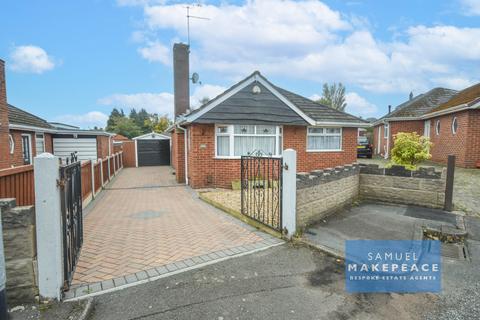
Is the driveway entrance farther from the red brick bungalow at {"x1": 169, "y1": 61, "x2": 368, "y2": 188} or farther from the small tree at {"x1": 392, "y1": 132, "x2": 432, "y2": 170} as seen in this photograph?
the small tree at {"x1": 392, "y1": 132, "x2": 432, "y2": 170}

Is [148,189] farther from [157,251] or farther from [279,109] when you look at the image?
[157,251]

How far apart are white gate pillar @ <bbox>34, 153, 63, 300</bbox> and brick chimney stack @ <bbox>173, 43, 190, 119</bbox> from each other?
1404 cm

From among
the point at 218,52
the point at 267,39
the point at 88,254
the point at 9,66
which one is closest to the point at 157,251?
the point at 88,254

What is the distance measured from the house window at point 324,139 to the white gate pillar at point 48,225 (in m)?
11.4

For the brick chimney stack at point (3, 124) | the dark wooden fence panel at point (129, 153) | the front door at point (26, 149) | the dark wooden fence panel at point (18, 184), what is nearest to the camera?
the dark wooden fence panel at point (18, 184)

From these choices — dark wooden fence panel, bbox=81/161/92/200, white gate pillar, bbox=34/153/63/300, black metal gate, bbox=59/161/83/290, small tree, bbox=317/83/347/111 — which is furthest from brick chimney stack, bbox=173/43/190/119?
small tree, bbox=317/83/347/111

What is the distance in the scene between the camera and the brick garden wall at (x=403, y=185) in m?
7.39

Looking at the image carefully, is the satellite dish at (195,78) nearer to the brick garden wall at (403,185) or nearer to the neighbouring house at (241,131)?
the neighbouring house at (241,131)

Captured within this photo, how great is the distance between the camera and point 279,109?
452 inches

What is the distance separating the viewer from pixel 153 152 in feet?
78.0

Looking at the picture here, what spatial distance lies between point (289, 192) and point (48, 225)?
140 inches

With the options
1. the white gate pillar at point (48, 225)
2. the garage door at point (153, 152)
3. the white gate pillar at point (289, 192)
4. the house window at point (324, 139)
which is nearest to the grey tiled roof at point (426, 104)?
the house window at point (324, 139)

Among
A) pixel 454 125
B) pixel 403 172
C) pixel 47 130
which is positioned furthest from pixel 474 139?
pixel 47 130

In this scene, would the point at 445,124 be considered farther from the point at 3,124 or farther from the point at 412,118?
the point at 3,124
